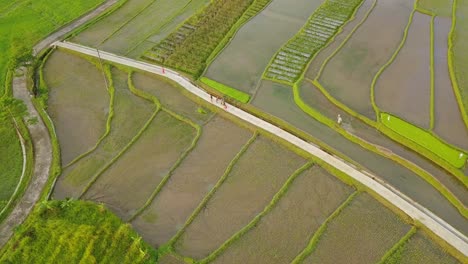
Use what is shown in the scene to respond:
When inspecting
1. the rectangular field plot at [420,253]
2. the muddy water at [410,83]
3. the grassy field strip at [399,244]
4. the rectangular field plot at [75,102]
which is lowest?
the rectangular field plot at [420,253]

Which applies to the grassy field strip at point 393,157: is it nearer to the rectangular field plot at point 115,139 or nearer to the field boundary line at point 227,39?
the field boundary line at point 227,39

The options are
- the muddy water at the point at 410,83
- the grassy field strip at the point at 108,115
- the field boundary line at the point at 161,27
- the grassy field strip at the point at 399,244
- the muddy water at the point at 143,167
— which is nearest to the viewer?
the grassy field strip at the point at 399,244

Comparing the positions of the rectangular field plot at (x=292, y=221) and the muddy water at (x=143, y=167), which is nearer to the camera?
the rectangular field plot at (x=292, y=221)

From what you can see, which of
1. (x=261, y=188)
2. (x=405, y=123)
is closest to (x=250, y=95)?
(x=261, y=188)

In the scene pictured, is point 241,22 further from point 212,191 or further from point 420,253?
point 420,253

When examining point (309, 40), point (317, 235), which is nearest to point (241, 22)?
point (309, 40)

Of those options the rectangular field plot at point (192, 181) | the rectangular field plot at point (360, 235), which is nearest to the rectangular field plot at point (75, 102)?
the rectangular field plot at point (192, 181)

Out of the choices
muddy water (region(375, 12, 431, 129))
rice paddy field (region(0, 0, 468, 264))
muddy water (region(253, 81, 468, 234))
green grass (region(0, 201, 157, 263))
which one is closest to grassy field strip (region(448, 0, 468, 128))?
rice paddy field (region(0, 0, 468, 264))

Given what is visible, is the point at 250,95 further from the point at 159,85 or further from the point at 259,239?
the point at 259,239
